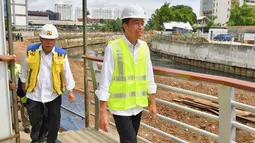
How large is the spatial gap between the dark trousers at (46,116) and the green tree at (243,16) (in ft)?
183

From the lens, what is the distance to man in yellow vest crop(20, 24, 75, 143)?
2.42 metres

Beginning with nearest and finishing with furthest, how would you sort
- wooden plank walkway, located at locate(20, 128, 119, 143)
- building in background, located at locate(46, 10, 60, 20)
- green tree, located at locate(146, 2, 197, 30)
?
1. wooden plank walkway, located at locate(20, 128, 119, 143)
2. green tree, located at locate(146, 2, 197, 30)
3. building in background, located at locate(46, 10, 60, 20)

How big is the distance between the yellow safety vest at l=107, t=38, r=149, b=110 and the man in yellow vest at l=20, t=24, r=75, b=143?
839 mm

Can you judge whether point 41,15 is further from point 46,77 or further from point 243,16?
point 46,77

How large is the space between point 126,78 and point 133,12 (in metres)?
0.46

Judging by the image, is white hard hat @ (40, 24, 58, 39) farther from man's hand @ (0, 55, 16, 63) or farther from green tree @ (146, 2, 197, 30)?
green tree @ (146, 2, 197, 30)

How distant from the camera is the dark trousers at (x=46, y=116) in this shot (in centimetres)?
254

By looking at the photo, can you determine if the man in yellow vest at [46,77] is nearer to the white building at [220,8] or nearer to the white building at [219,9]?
the white building at [219,9]

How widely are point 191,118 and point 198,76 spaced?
14.5 ft

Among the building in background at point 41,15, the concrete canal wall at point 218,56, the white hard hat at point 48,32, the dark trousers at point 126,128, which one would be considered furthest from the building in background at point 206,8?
the dark trousers at point 126,128

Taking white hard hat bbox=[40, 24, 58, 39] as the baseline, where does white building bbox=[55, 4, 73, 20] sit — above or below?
above

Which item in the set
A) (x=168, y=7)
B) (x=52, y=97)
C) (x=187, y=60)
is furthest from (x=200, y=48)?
(x=168, y=7)

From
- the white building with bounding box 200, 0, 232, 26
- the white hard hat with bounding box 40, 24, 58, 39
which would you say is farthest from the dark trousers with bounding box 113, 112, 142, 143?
the white building with bounding box 200, 0, 232, 26

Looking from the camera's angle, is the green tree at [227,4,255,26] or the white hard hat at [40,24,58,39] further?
the green tree at [227,4,255,26]
